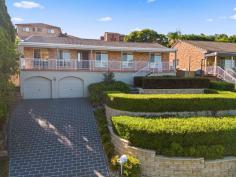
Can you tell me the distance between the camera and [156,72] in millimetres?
23688

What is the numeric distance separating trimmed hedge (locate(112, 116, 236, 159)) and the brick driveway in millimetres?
2515

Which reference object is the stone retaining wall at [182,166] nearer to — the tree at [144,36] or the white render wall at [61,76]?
the white render wall at [61,76]

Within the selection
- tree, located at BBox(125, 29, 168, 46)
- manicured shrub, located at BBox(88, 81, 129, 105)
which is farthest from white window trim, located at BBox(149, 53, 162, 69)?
tree, located at BBox(125, 29, 168, 46)

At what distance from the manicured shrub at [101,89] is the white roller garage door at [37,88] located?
12.2 ft

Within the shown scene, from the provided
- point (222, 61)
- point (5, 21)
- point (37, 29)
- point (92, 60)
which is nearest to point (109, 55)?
point (92, 60)

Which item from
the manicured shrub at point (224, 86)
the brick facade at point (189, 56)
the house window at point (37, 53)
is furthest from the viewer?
the brick facade at point (189, 56)

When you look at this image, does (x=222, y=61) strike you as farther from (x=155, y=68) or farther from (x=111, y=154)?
(x=111, y=154)

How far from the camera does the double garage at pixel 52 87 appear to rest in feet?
64.9

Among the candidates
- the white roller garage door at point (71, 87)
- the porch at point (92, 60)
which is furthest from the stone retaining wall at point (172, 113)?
the porch at point (92, 60)

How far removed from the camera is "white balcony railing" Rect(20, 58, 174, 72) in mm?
20053

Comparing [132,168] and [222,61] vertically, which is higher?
[222,61]

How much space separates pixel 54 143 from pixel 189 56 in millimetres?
24284

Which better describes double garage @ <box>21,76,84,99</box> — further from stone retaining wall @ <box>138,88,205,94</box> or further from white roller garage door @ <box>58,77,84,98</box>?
stone retaining wall @ <box>138,88,205,94</box>

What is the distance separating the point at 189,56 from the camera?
31562 millimetres
